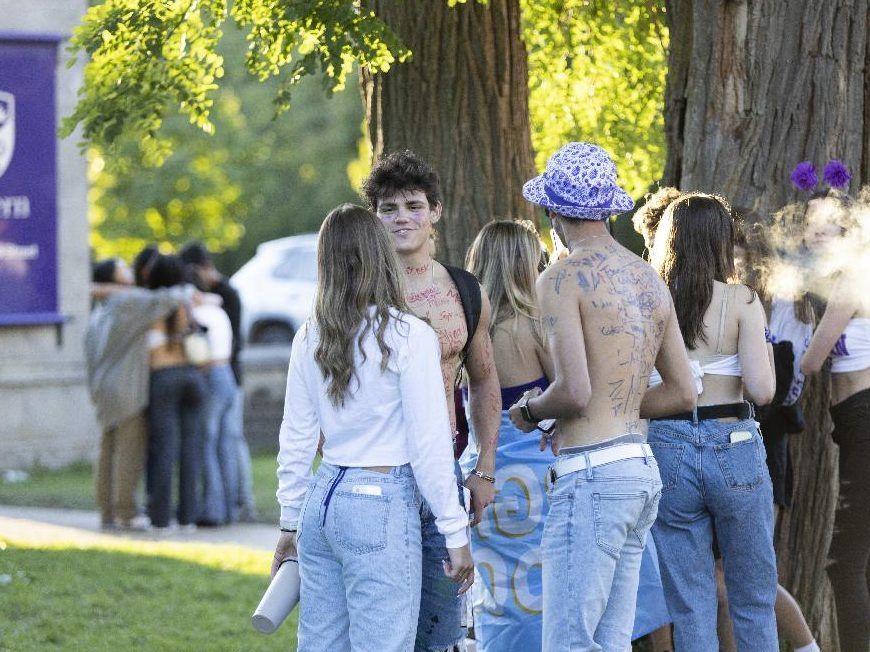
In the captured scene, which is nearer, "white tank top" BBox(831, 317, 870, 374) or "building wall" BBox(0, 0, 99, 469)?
"white tank top" BBox(831, 317, 870, 374)

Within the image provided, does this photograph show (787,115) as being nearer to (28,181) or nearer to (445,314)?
(445,314)

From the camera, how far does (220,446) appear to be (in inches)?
432

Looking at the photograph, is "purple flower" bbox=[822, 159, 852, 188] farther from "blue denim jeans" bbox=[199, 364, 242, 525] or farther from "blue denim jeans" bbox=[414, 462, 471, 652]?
"blue denim jeans" bbox=[199, 364, 242, 525]

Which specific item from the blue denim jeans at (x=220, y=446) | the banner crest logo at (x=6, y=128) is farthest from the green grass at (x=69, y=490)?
the banner crest logo at (x=6, y=128)

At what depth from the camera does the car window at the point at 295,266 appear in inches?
953

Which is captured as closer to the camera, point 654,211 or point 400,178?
point 400,178

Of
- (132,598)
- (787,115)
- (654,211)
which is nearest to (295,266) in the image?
(132,598)

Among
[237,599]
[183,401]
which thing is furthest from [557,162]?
[183,401]

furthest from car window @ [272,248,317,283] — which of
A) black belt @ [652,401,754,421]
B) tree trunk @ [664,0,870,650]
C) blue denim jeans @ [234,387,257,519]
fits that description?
black belt @ [652,401,754,421]

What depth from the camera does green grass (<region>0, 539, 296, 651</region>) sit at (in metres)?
7.01

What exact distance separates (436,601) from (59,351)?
1069 cm

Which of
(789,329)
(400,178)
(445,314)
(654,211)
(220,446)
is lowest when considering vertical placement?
(220,446)

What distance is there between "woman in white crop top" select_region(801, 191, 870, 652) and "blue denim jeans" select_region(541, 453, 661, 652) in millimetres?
1572

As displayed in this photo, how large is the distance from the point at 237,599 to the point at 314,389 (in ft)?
14.1
